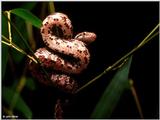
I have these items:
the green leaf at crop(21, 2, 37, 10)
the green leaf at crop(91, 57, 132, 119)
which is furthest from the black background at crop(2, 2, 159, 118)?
the green leaf at crop(91, 57, 132, 119)

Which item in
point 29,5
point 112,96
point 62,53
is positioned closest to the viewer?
point 62,53

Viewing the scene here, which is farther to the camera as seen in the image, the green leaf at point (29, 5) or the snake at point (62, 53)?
the green leaf at point (29, 5)

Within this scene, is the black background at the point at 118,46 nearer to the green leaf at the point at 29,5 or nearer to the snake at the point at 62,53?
the green leaf at the point at 29,5

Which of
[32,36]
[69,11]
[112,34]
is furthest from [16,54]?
[112,34]

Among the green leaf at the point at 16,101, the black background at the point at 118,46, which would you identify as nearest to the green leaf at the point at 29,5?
the black background at the point at 118,46

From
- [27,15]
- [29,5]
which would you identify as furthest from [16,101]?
[27,15]

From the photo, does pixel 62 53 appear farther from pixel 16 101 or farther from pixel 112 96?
pixel 16 101
